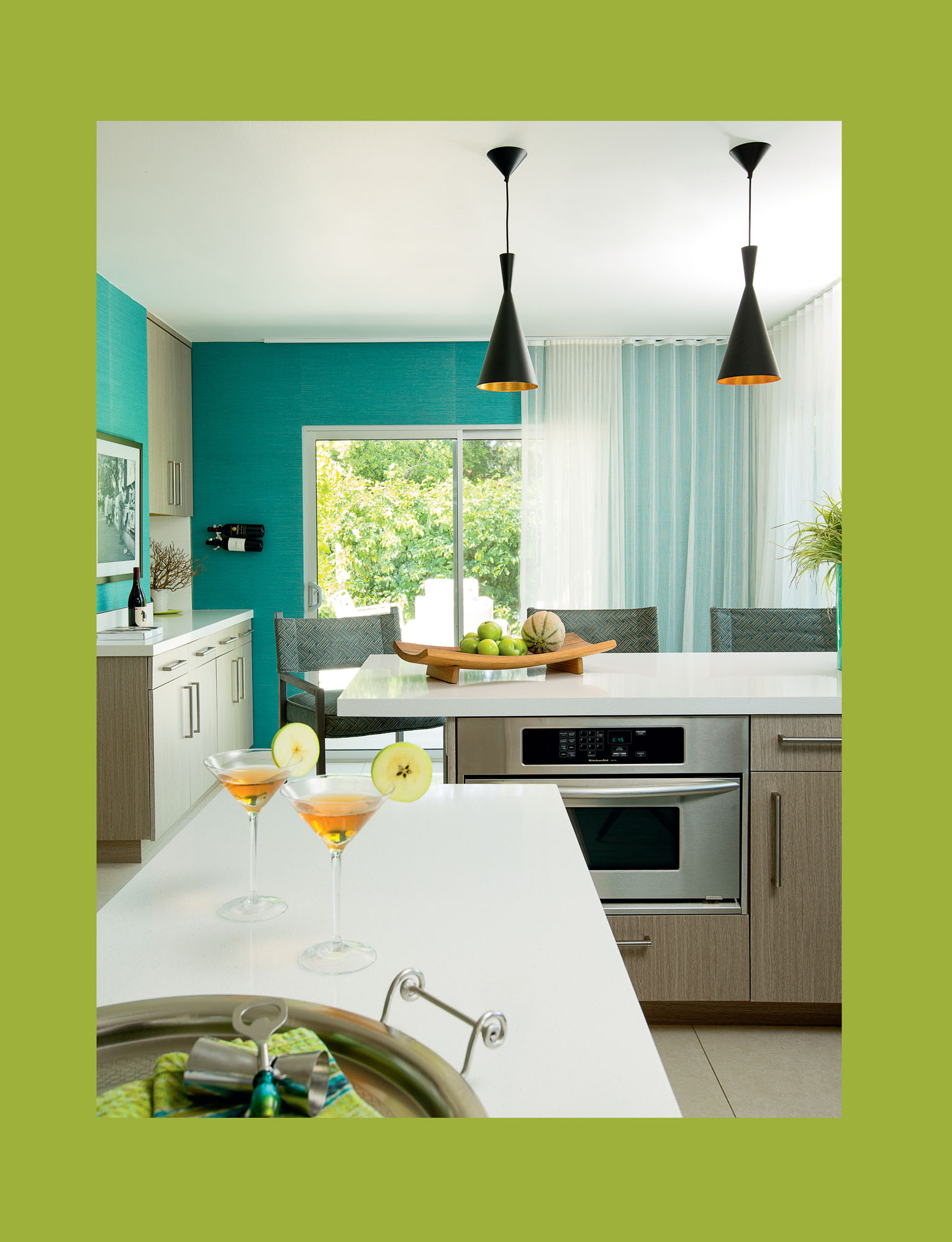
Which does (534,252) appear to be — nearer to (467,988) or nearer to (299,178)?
(299,178)

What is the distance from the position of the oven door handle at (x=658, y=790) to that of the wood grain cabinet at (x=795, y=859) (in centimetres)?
8

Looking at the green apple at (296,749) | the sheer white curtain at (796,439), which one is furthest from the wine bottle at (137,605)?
the green apple at (296,749)

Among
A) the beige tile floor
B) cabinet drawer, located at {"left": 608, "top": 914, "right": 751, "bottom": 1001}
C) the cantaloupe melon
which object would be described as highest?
the cantaloupe melon

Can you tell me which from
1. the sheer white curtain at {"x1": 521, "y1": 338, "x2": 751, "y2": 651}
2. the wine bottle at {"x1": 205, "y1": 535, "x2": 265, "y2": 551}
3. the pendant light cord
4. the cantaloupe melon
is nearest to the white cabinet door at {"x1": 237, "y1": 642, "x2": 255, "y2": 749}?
the wine bottle at {"x1": 205, "y1": 535, "x2": 265, "y2": 551}

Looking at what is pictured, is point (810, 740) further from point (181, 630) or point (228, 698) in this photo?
point (228, 698)

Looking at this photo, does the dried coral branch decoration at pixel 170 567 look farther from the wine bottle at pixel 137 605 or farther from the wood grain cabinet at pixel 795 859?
the wood grain cabinet at pixel 795 859

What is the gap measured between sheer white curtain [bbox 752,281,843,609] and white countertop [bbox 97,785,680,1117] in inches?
138

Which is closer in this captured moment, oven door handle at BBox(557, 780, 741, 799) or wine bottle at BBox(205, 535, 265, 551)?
oven door handle at BBox(557, 780, 741, 799)

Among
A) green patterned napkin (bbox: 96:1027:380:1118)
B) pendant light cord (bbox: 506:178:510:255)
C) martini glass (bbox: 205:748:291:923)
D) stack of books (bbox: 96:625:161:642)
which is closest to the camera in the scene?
green patterned napkin (bbox: 96:1027:380:1118)

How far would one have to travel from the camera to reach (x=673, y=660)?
9.34 feet

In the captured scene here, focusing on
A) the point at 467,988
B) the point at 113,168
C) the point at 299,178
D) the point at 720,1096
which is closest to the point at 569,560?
the point at 299,178

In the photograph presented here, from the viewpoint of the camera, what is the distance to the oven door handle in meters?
2.15

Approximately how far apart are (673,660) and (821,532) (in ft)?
2.17

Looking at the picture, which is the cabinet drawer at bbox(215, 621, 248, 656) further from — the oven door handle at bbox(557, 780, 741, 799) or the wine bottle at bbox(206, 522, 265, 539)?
the oven door handle at bbox(557, 780, 741, 799)
